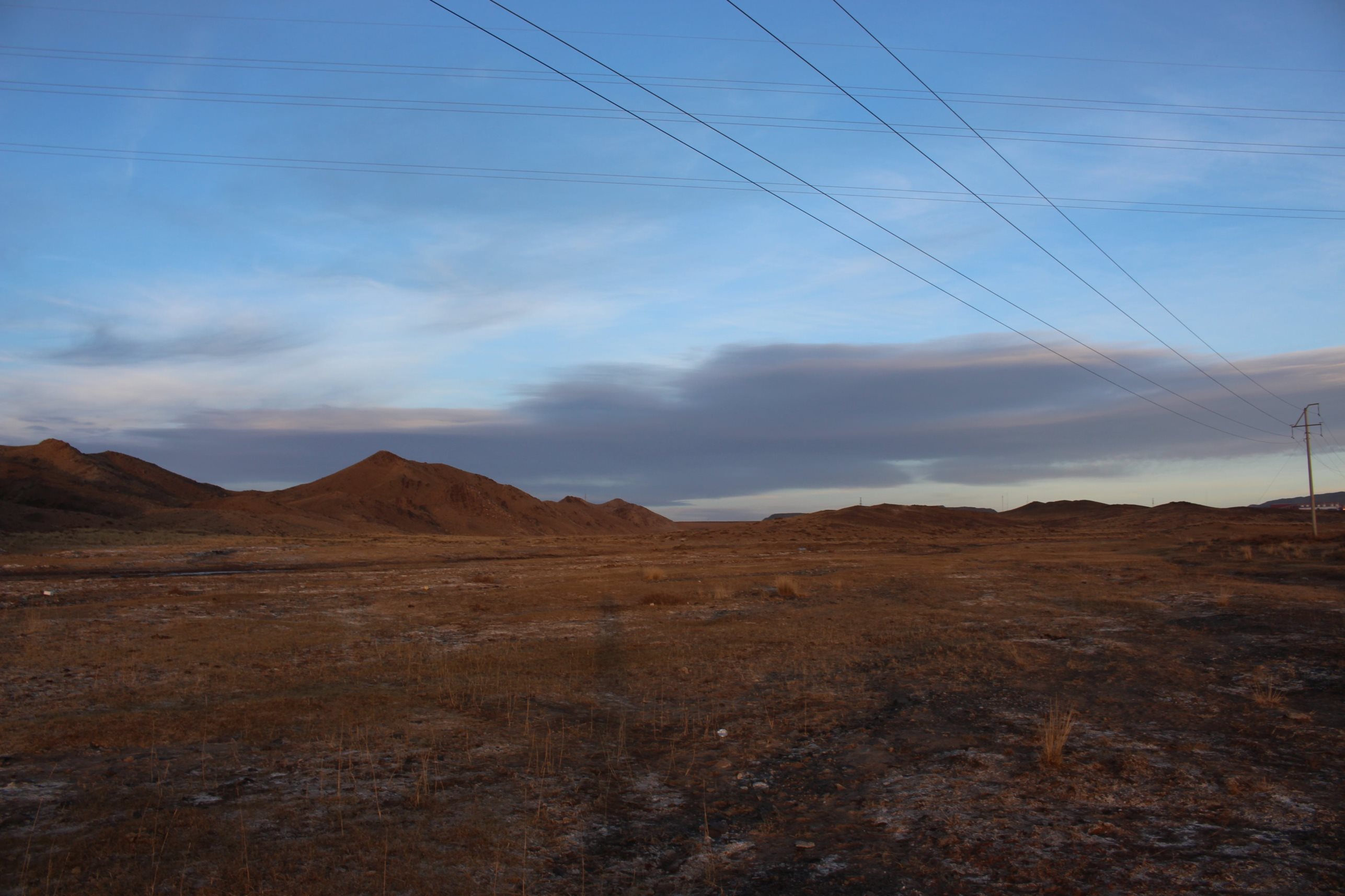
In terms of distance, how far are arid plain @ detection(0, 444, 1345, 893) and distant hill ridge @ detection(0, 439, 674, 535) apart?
62511 millimetres

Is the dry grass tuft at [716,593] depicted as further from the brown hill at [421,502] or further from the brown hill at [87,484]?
the brown hill at [421,502]

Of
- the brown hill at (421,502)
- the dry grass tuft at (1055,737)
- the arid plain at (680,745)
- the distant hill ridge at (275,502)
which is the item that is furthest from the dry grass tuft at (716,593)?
the brown hill at (421,502)

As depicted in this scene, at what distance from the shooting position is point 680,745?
9.52m

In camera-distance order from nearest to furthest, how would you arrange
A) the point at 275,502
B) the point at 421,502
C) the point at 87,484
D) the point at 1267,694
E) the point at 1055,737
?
the point at 1055,737
the point at 1267,694
the point at 87,484
the point at 275,502
the point at 421,502

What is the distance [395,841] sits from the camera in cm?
638

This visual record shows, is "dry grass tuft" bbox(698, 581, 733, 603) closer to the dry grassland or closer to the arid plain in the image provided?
the arid plain

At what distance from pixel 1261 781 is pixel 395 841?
775 cm

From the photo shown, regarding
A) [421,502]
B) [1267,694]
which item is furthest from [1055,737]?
[421,502]

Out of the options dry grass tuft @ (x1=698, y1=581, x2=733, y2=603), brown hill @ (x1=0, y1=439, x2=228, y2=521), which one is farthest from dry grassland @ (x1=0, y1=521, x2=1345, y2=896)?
brown hill @ (x1=0, y1=439, x2=228, y2=521)

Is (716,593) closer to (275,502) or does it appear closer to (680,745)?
(680,745)

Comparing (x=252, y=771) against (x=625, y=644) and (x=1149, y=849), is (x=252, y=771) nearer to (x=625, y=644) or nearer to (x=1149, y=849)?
(x=1149, y=849)

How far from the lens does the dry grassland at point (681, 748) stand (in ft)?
19.7

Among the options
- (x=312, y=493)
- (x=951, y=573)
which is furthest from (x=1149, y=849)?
(x=312, y=493)

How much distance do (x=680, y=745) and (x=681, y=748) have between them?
0.10m
